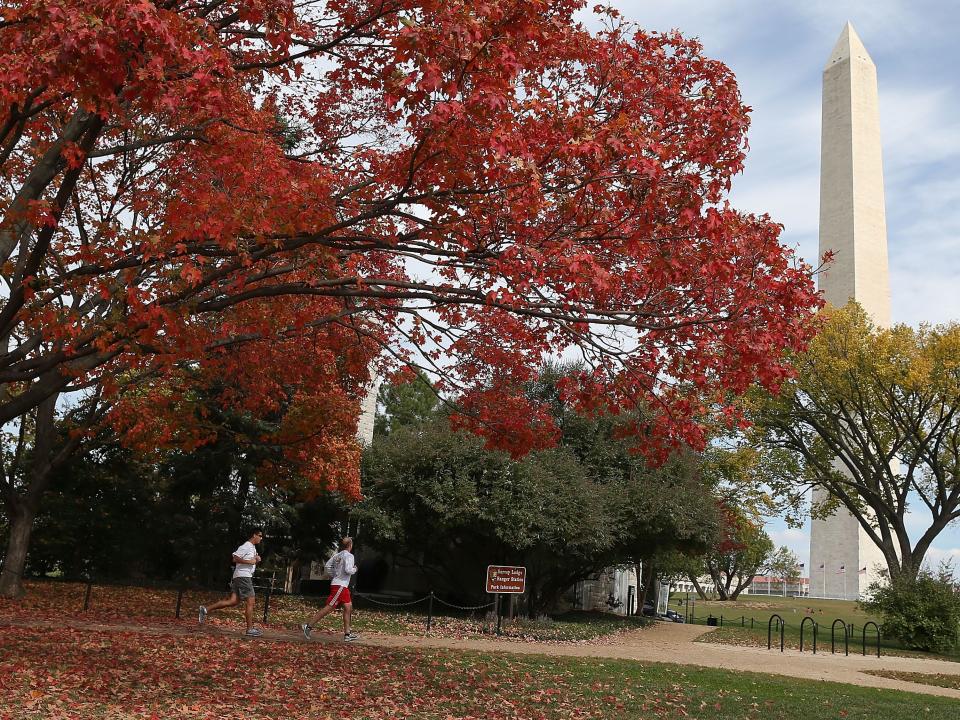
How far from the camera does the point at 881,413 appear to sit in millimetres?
28406

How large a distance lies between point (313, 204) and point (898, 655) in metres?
21.2

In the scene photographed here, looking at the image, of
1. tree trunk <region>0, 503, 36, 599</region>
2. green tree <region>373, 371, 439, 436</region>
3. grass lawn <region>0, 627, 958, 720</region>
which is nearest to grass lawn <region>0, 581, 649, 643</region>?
tree trunk <region>0, 503, 36, 599</region>

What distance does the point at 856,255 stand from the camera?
36438 mm

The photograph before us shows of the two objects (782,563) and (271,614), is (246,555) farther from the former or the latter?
(782,563)

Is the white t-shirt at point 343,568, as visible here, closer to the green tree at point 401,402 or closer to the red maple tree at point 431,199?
the red maple tree at point 431,199

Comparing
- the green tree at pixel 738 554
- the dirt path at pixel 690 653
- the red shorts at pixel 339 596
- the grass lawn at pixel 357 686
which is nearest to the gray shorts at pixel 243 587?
the dirt path at pixel 690 653

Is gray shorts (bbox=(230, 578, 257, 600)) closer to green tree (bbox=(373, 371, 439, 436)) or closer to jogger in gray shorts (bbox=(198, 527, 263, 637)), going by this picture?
jogger in gray shorts (bbox=(198, 527, 263, 637))

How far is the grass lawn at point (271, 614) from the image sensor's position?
1534 centimetres

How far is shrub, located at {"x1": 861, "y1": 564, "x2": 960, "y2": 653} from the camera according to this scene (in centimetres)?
2434

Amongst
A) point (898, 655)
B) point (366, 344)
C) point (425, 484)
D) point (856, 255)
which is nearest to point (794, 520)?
point (898, 655)

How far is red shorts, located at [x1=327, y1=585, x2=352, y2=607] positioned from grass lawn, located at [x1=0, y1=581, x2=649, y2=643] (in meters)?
2.17

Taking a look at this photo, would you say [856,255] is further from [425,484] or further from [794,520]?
[425,484]

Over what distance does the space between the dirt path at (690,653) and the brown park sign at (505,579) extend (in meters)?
1.50

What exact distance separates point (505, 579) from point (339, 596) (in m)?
5.30
